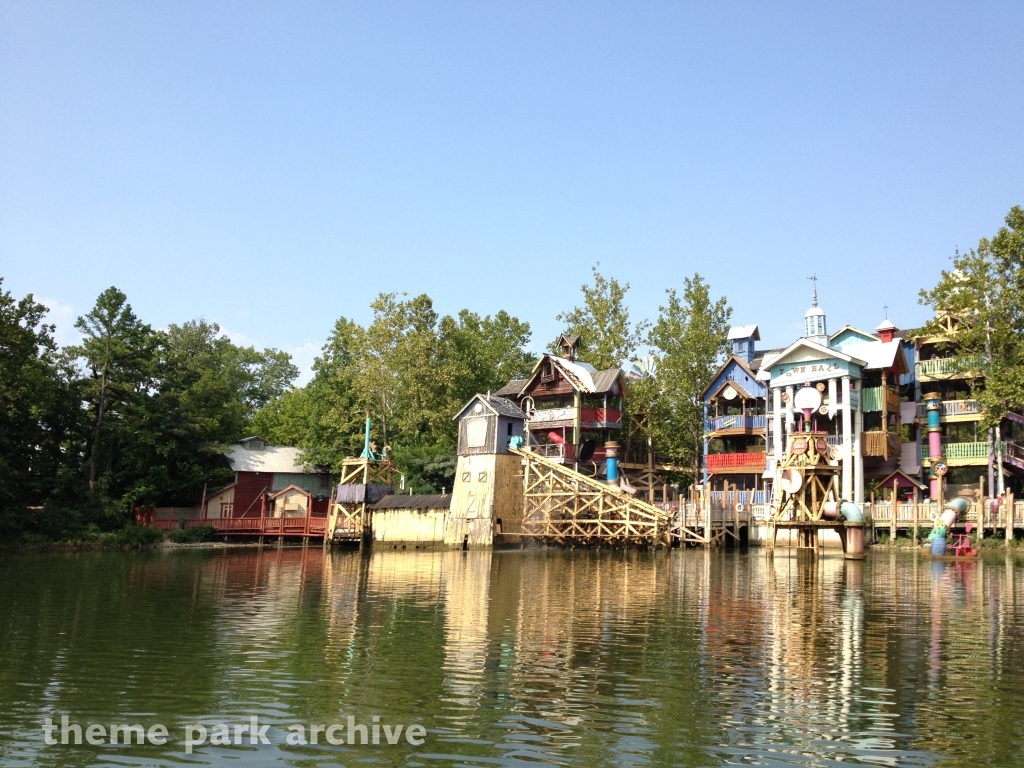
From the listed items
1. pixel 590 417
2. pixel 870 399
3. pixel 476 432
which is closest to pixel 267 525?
pixel 476 432

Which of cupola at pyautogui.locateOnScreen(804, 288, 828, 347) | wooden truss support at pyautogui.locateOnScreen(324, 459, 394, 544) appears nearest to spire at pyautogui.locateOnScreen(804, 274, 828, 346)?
cupola at pyautogui.locateOnScreen(804, 288, 828, 347)

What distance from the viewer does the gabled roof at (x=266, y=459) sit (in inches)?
2402

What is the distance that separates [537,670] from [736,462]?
42936mm

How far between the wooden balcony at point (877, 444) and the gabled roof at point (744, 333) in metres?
13.1

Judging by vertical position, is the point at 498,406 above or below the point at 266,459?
above

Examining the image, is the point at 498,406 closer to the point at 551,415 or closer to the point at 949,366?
the point at 551,415

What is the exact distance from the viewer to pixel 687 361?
59.8m

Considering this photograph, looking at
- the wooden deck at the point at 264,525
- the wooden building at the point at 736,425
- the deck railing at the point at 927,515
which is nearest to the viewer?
the deck railing at the point at 927,515

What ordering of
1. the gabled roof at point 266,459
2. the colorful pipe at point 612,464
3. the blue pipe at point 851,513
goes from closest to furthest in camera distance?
the blue pipe at point 851,513 < the colorful pipe at point 612,464 < the gabled roof at point 266,459

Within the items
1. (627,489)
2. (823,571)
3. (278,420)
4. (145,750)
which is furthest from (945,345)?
(278,420)

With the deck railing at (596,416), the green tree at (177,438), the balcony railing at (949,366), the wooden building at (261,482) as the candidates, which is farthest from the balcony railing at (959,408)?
the green tree at (177,438)

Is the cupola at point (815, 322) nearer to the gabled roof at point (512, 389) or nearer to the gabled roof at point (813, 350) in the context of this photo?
the gabled roof at point (813, 350)

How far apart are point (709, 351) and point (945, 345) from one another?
14.6m

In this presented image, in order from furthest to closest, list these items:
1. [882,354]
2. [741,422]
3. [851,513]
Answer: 1. [741,422]
2. [882,354]
3. [851,513]
